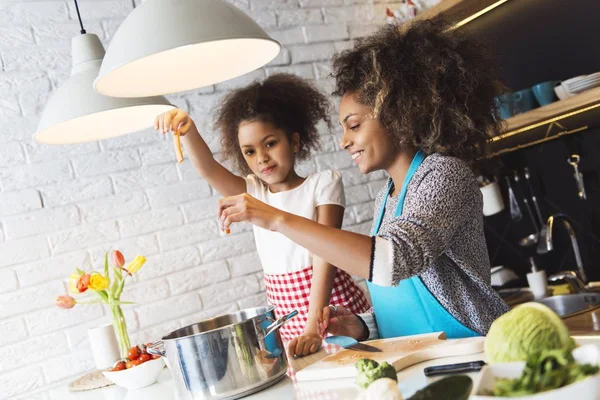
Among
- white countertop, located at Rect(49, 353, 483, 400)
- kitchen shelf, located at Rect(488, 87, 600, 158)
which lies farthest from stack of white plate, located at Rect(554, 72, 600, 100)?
white countertop, located at Rect(49, 353, 483, 400)

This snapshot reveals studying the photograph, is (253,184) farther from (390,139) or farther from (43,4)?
(43,4)

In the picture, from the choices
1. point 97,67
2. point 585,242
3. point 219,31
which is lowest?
point 585,242

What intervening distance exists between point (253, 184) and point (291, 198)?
0.17 metres

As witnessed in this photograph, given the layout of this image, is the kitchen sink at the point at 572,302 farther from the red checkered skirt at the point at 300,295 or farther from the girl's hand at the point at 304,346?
the girl's hand at the point at 304,346

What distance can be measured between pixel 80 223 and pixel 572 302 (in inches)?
69.6

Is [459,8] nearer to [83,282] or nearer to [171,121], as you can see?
[171,121]

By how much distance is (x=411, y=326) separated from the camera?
1.55 meters

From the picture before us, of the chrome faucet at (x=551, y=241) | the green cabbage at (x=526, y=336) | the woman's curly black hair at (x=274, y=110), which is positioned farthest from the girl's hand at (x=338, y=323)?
the chrome faucet at (x=551, y=241)

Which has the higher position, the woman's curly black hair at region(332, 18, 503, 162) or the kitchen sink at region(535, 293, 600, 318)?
the woman's curly black hair at region(332, 18, 503, 162)

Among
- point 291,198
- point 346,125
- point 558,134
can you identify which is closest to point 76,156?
point 291,198

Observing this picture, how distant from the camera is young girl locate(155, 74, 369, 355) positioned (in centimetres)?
219

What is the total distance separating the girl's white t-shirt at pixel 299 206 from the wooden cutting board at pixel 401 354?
954mm

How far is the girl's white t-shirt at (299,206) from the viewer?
221 cm

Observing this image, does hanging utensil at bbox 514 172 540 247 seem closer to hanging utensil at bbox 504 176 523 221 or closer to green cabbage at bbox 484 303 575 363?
hanging utensil at bbox 504 176 523 221
